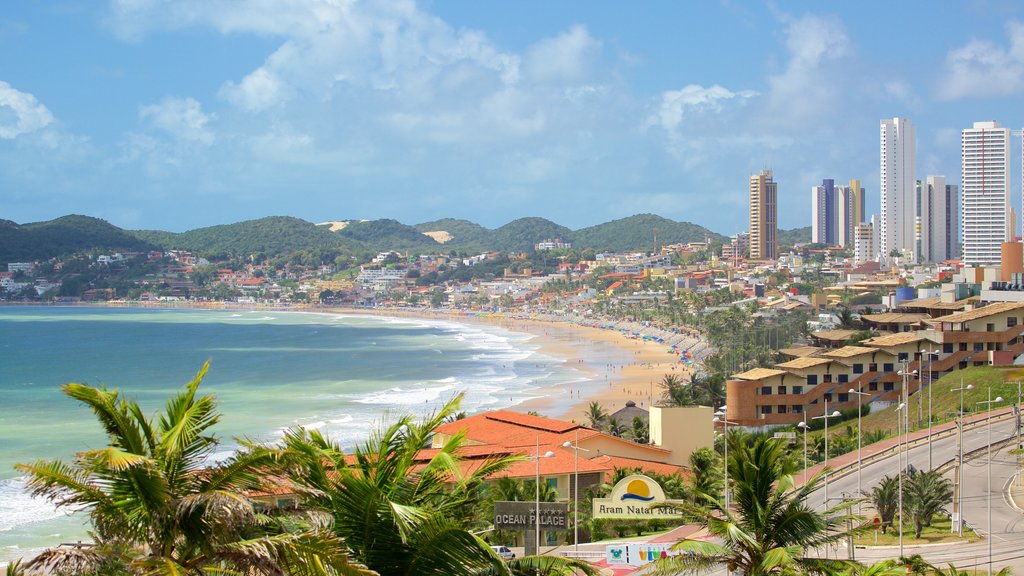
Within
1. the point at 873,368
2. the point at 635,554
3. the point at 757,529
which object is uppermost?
the point at 757,529

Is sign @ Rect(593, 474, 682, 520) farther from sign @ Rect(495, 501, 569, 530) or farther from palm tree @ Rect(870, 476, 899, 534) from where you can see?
sign @ Rect(495, 501, 569, 530)

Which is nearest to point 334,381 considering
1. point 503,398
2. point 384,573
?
point 503,398

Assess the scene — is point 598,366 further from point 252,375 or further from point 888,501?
point 888,501

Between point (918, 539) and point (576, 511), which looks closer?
point (576, 511)

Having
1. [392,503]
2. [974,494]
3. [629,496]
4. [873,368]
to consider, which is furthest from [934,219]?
[392,503]

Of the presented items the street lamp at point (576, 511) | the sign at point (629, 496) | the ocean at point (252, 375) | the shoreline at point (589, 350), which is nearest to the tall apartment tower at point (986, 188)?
the shoreline at point (589, 350)

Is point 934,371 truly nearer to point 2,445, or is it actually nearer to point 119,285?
point 2,445
